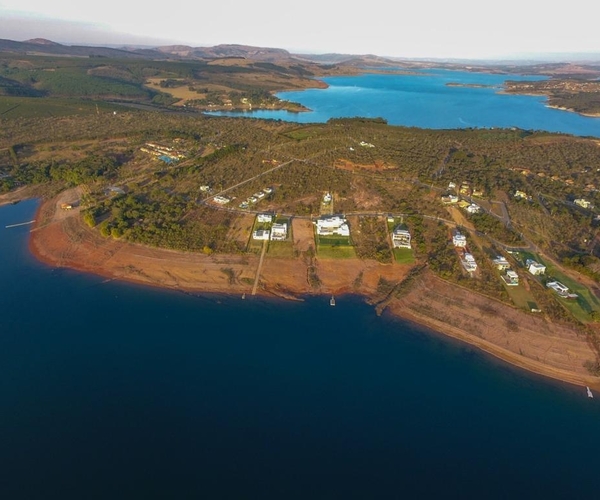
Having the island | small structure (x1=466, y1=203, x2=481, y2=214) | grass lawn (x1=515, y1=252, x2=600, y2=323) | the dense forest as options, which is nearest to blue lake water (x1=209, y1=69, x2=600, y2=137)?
the dense forest

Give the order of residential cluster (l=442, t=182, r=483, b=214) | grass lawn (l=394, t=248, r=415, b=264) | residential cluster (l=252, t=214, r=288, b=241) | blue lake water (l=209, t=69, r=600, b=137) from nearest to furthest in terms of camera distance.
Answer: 1. grass lawn (l=394, t=248, r=415, b=264)
2. residential cluster (l=252, t=214, r=288, b=241)
3. residential cluster (l=442, t=182, r=483, b=214)
4. blue lake water (l=209, t=69, r=600, b=137)

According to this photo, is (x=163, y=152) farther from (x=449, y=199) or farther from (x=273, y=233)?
→ (x=449, y=199)

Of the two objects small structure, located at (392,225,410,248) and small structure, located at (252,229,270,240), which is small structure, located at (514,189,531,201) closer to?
small structure, located at (392,225,410,248)

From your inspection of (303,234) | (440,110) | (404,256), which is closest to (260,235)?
(303,234)

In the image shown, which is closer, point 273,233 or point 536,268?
point 536,268

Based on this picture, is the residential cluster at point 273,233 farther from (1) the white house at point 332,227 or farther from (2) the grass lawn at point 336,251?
(2) the grass lawn at point 336,251

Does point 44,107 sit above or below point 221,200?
above

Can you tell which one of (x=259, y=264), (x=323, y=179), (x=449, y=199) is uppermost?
(x=323, y=179)
